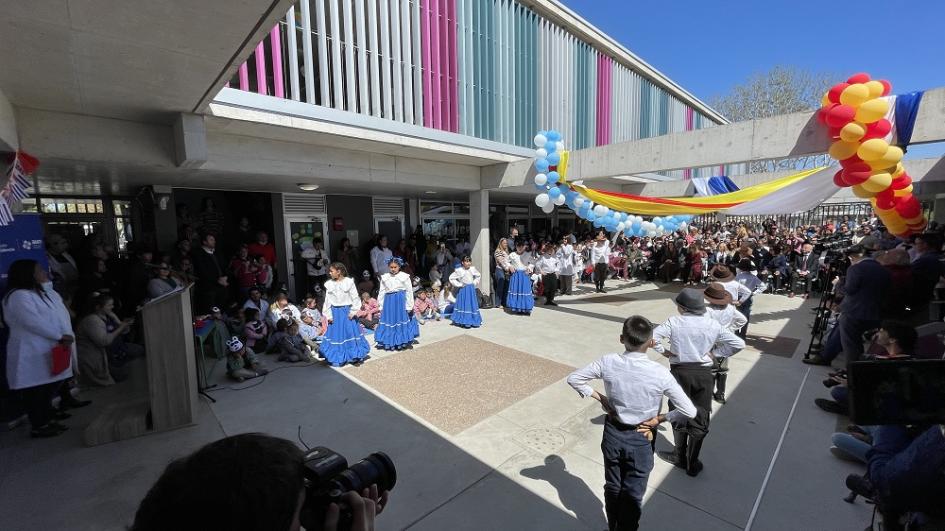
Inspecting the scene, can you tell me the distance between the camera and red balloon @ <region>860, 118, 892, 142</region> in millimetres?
4242

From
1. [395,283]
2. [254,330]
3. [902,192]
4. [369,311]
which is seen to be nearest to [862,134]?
[902,192]

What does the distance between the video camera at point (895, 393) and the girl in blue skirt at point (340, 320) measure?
4980 millimetres

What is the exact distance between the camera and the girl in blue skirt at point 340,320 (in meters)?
5.32

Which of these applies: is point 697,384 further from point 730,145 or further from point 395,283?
point 395,283

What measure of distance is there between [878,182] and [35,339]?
8882mm

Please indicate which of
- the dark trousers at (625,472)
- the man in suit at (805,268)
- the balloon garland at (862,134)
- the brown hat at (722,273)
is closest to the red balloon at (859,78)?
the balloon garland at (862,134)

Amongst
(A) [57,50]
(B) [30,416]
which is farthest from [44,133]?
(B) [30,416]

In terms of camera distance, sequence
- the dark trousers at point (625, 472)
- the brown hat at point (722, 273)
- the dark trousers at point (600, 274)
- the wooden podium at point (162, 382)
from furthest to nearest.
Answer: the dark trousers at point (600, 274)
the brown hat at point (722, 273)
the wooden podium at point (162, 382)
the dark trousers at point (625, 472)

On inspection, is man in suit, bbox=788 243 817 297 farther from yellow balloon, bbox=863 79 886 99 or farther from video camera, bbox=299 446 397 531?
video camera, bbox=299 446 397 531

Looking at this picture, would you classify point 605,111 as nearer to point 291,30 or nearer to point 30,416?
point 291,30

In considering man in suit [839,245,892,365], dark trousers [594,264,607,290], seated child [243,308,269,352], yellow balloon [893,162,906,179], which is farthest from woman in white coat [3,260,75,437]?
dark trousers [594,264,607,290]

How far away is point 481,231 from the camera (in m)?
9.13

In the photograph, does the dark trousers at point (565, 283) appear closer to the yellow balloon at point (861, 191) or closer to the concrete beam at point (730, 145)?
the concrete beam at point (730, 145)

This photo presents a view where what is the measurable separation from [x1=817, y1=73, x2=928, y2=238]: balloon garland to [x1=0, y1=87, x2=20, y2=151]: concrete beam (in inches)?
320
